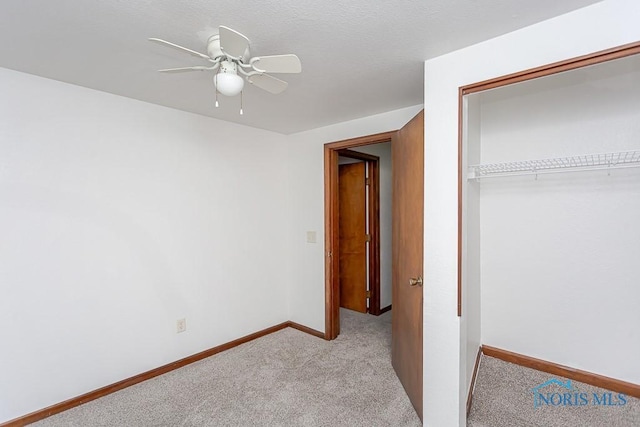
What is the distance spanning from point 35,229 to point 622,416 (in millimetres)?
4000

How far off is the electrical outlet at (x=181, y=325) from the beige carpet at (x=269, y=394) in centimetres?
33

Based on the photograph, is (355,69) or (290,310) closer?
(355,69)

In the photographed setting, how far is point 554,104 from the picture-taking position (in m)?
2.38

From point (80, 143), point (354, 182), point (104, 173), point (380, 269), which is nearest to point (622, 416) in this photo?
point (380, 269)

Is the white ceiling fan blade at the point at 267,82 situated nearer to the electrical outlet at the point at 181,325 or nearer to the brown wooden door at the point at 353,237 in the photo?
the electrical outlet at the point at 181,325

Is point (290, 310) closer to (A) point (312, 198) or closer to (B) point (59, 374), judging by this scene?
(A) point (312, 198)

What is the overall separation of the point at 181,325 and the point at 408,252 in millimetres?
2097

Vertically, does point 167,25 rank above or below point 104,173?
above

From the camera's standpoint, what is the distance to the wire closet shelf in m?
2.03

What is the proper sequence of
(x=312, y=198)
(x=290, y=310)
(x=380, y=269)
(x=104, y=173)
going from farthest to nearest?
1. (x=380, y=269)
2. (x=290, y=310)
3. (x=312, y=198)
4. (x=104, y=173)

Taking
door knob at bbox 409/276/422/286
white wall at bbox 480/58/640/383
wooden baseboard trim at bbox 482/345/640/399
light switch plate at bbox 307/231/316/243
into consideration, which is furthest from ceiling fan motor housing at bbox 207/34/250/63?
wooden baseboard trim at bbox 482/345/640/399

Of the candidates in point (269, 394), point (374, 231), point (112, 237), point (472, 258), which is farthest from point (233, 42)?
point (374, 231)

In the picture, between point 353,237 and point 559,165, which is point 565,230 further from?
point 353,237

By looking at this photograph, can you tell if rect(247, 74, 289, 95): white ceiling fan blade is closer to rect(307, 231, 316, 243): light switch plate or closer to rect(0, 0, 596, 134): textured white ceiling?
rect(0, 0, 596, 134): textured white ceiling
